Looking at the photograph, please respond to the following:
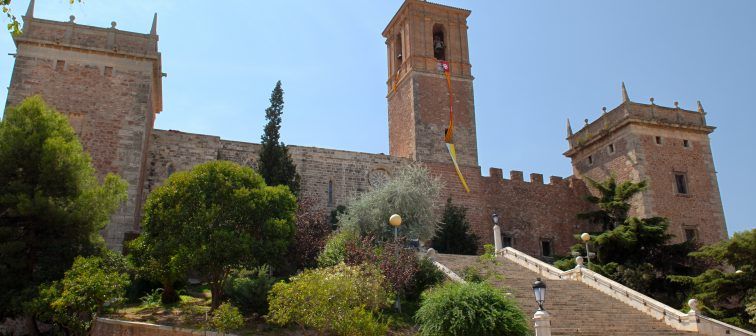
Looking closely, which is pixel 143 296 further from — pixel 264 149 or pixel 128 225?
pixel 264 149

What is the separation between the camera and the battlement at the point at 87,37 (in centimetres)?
2064

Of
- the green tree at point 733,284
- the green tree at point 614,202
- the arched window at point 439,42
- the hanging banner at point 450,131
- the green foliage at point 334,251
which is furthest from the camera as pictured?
the arched window at point 439,42

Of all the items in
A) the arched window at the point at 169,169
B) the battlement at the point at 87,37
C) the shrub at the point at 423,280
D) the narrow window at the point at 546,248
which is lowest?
the shrub at the point at 423,280

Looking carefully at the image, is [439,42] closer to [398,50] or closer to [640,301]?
[398,50]

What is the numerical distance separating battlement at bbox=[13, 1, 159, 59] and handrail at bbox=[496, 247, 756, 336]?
1406 cm

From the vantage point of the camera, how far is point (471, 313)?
12.1 m

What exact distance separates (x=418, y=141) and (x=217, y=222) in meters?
13.4

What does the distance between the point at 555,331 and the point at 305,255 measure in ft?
22.4

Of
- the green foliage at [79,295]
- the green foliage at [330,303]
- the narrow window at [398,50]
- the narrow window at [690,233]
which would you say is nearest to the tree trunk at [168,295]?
the green foliage at [79,295]

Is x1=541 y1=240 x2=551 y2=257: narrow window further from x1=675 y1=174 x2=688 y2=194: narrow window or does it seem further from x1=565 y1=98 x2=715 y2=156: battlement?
x1=675 y1=174 x2=688 y2=194: narrow window

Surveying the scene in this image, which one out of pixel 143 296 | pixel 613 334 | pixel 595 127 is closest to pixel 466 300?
pixel 613 334

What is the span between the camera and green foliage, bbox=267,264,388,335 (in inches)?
488

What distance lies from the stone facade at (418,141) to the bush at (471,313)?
35.5 ft

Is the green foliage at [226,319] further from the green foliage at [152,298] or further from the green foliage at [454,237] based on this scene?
the green foliage at [454,237]
